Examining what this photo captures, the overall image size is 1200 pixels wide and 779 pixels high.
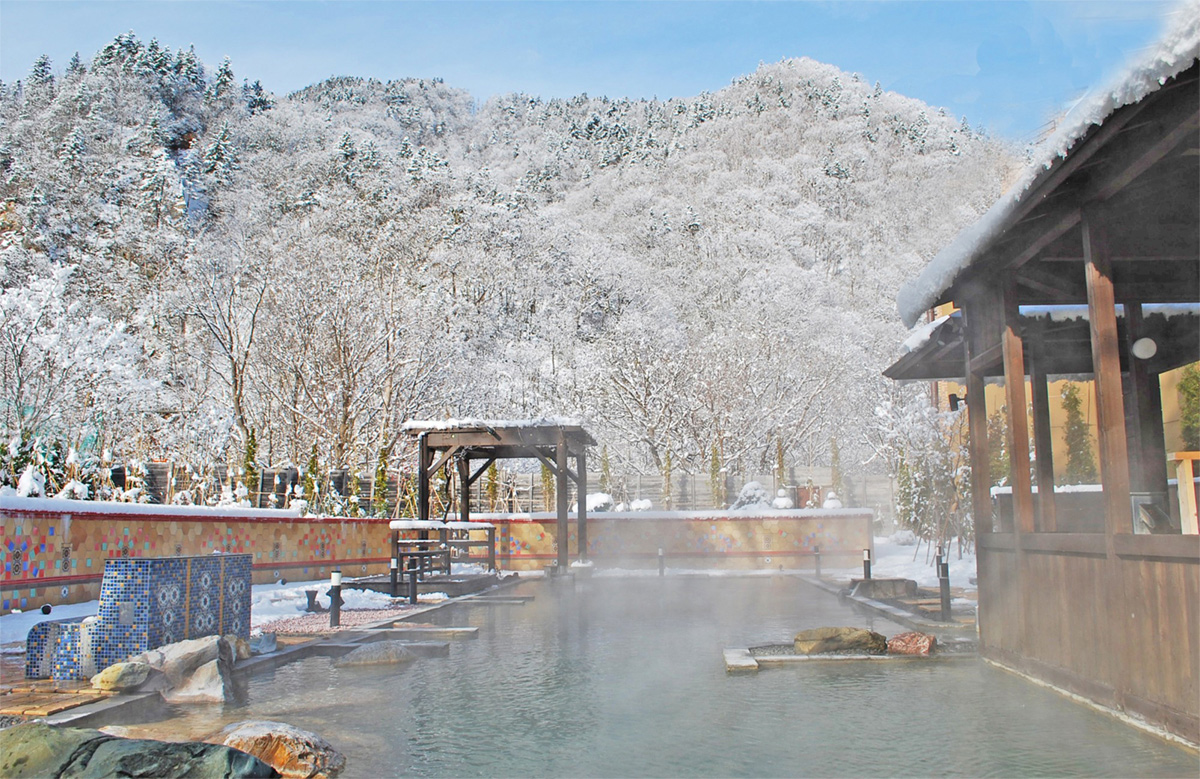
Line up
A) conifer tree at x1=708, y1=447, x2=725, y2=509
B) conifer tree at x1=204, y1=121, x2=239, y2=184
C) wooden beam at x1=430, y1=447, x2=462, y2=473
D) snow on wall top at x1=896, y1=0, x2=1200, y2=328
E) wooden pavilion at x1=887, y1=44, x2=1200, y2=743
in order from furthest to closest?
conifer tree at x1=204, y1=121, x2=239, y2=184, conifer tree at x1=708, y1=447, x2=725, y2=509, wooden beam at x1=430, y1=447, x2=462, y2=473, wooden pavilion at x1=887, y1=44, x2=1200, y2=743, snow on wall top at x1=896, y1=0, x2=1200, y2=328

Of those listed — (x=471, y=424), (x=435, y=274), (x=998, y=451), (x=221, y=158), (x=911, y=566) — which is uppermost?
(x=221, y=158)

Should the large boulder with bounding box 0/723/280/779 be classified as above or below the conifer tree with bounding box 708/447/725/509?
below

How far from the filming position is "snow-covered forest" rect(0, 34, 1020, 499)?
103ft

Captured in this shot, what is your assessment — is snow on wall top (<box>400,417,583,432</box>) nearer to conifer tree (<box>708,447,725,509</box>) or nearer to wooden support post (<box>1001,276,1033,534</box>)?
conifer tree (<box>708,447,725,509</box>)

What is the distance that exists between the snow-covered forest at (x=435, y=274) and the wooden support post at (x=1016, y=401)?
20.5 feet

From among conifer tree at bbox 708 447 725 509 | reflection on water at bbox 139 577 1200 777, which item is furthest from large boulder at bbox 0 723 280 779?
conifer tree at bbox 708 447 725 509

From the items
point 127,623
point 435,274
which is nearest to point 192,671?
point 127,623

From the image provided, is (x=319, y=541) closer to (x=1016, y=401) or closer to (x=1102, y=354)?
(x=1016, y=401)

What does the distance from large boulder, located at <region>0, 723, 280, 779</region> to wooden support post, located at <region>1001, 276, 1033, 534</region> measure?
6419 millimetres

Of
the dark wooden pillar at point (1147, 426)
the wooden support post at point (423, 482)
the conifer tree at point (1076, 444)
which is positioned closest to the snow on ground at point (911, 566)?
the conifer tree at point (1076, 444)

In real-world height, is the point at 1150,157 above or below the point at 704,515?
above

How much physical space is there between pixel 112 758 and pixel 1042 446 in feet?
25.6

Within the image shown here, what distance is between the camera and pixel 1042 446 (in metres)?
8.17

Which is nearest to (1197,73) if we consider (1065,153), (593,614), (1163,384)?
(1065,153)
